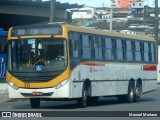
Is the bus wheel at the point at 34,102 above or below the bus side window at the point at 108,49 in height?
below

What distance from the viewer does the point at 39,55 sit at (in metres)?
24.9

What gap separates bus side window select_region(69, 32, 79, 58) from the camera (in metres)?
25.0

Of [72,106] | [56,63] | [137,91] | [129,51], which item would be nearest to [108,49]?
[129,51]

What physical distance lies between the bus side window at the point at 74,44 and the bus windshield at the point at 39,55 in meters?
0.40

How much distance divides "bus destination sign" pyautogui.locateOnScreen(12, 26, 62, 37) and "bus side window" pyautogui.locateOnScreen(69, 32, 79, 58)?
1.80ft

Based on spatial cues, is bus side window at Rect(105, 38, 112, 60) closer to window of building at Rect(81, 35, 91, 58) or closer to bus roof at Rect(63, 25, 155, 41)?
bus roof at Rect(63, 25, 155, 41)

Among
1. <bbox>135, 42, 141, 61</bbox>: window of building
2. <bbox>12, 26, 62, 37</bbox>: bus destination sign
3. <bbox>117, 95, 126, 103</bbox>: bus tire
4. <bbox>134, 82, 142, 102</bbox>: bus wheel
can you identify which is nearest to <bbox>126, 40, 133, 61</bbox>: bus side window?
<bbox>135, 42, 141, 61</bbox>: window of building

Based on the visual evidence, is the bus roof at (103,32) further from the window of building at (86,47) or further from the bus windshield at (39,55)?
the bus windshield at (39,55)

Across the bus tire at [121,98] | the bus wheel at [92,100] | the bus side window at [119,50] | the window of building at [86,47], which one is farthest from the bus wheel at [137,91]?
the window of building at [86,47]

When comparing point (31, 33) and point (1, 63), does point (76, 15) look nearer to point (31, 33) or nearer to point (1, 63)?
point (1, 63)

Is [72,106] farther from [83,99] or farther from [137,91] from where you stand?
[137,91]

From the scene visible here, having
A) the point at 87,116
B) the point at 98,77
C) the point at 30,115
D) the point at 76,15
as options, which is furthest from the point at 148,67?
the point at 76,15

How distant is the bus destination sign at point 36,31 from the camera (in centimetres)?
2486

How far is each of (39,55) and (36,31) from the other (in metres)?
0.92
